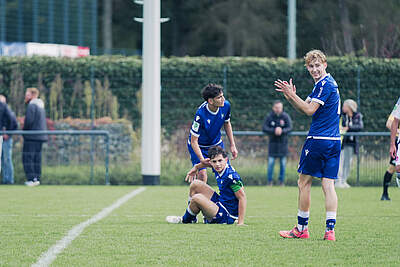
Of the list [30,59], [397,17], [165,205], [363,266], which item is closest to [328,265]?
[363,266]

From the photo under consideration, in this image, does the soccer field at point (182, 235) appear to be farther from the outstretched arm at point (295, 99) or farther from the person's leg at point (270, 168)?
the person's leg at point (270, 168)

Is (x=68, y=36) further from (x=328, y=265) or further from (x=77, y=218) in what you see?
(x=328, y=265)

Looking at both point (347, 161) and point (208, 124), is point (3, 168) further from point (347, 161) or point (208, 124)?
point (208, 124)

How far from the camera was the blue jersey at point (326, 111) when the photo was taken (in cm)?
751

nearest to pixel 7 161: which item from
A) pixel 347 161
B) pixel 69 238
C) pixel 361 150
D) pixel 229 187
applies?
pixel 347 161

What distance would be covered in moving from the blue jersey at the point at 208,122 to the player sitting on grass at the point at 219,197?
2.25ft

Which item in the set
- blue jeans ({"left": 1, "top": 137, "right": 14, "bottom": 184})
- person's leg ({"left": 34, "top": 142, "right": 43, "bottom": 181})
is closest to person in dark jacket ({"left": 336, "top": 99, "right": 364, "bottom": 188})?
person's leg ({"left": 34, "top": 142, "right": 43, "bottom": 181})

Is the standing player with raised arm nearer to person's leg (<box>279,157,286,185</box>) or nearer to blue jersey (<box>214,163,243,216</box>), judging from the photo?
blue jersey (<box>214,163,243,216</box>)

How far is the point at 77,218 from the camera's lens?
9.86m

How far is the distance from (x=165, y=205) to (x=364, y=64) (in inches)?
361

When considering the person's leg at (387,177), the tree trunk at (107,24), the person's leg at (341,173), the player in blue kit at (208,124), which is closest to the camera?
the player in blue kit at (208,124)

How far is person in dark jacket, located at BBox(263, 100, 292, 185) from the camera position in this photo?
16.9 metres

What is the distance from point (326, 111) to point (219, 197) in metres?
2.06

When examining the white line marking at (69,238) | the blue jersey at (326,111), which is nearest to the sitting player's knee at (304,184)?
the blue jersey at (326,111)
